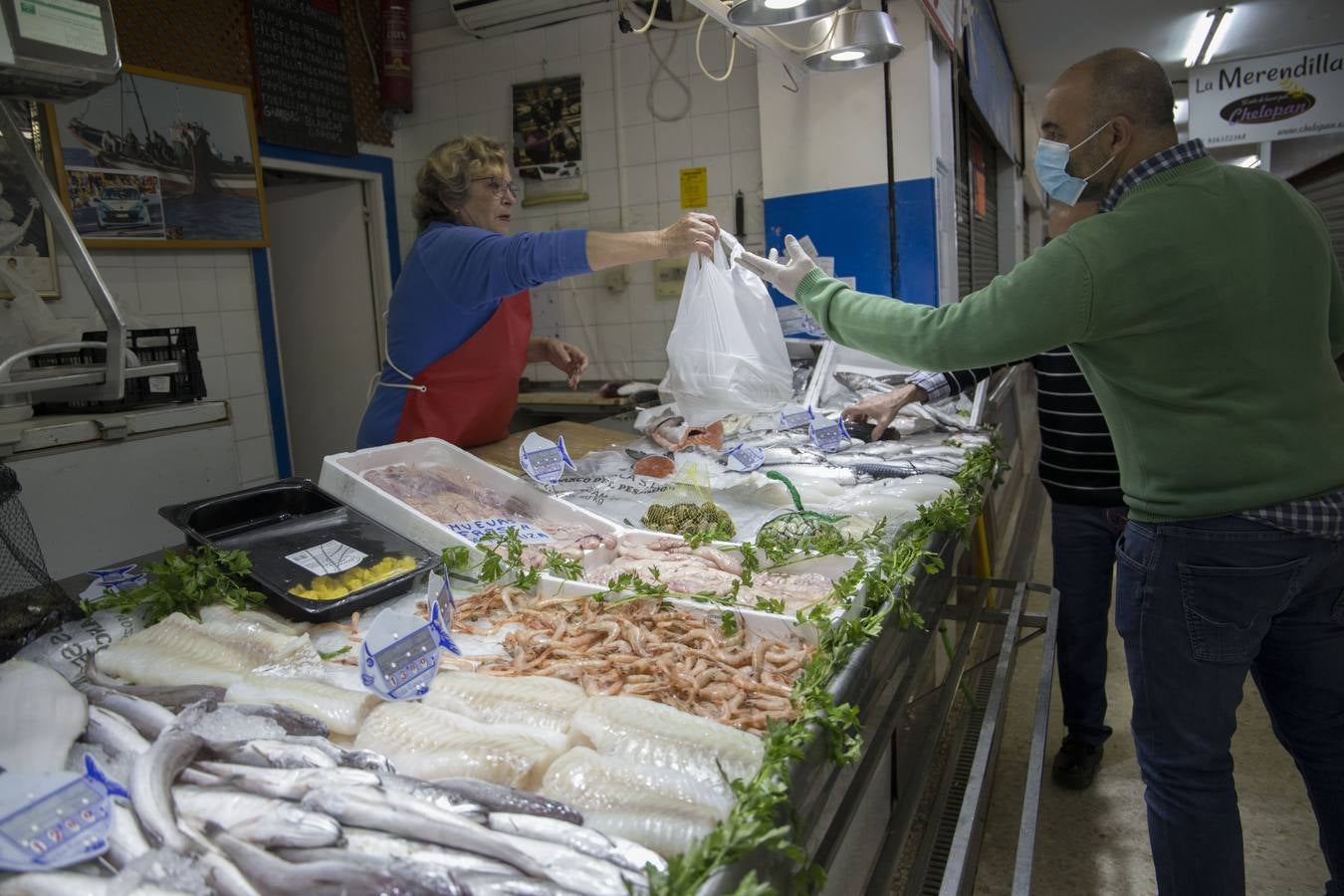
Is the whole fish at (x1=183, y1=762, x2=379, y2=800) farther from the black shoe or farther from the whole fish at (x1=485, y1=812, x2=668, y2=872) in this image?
the black shoe

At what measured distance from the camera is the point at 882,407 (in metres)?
3.40

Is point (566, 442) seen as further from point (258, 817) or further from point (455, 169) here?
point (258, 817)

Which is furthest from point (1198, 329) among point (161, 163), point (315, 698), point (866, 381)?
point (161, 163)

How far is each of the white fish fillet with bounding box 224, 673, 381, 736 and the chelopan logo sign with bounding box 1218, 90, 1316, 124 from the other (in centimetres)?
886

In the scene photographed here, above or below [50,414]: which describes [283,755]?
below

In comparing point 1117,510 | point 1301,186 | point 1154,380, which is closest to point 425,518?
point 1154,380

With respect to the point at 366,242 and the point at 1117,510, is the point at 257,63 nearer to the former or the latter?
the point at 366,242

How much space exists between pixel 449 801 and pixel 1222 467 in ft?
5.41

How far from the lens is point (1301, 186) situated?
8898 mm

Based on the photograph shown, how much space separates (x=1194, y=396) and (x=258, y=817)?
6.02ft

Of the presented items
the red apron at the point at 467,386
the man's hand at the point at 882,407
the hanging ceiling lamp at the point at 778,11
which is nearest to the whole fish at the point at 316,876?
the red apron at the point at 467,386

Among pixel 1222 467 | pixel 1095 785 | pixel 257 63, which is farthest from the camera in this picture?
pixel 257 63

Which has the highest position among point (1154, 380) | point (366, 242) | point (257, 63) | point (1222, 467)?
point (257, 63)

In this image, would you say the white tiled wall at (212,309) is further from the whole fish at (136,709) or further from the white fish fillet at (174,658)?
the whole fish at (136,709)
